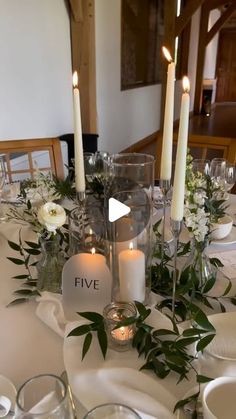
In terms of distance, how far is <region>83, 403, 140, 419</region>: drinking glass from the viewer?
18.5 inches

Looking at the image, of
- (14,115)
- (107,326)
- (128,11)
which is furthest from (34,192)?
(128,11)

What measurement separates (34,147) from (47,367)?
1.42 metres

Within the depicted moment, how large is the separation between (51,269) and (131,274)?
0.72 ft

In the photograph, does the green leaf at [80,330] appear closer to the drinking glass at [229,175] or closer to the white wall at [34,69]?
the drinking glass at [229,175]

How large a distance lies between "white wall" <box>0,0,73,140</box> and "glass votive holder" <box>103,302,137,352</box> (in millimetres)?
2381

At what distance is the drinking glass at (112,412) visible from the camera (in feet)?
1.54

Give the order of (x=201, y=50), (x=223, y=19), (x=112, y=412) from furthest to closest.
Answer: (x=201, y=50) → (x=223, y=19) → (x=112, y=412)

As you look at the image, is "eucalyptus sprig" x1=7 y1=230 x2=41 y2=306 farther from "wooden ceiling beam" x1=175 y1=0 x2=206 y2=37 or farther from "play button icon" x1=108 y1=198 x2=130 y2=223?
"wooden ceiling beam" x1=175 y1=0 x2=206 y2=37

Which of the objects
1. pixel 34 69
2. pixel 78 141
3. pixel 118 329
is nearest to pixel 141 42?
pixel 34 69

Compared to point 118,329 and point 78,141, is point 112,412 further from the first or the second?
point 78,141

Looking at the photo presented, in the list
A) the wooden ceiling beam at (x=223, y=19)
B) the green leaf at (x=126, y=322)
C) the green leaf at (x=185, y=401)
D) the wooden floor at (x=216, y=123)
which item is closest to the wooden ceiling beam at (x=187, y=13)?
the wooden floor at (x=216, y=123)

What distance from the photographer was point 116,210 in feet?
2.42

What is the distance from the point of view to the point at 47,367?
2.16 ft

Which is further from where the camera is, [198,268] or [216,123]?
[216,123]
